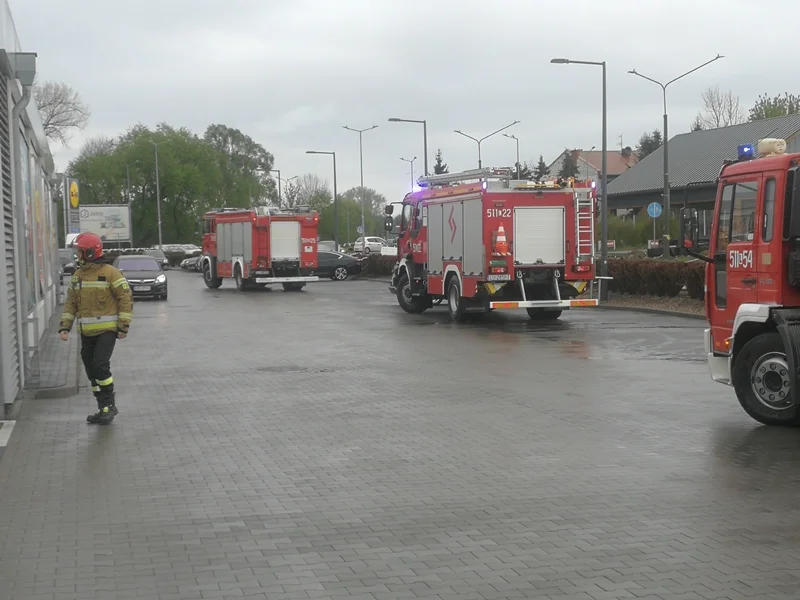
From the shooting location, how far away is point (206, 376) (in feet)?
49.4

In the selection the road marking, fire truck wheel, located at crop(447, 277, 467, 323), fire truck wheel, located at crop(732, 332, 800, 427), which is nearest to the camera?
the road marking

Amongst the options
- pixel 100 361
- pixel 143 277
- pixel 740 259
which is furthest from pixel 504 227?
pixel 143 277

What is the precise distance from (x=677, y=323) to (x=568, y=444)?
14.4 metres

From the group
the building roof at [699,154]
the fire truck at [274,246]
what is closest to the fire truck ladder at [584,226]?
the fire truck at [274,246]

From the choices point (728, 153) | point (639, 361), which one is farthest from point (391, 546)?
point (728, 153)

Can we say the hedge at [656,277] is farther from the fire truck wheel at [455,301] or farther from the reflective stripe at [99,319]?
the reflective stripe at [99,319]

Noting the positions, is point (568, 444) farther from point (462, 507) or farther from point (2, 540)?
point (2, 540)

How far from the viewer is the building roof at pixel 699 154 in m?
69.9

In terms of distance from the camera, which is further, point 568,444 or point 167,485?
point 568,444

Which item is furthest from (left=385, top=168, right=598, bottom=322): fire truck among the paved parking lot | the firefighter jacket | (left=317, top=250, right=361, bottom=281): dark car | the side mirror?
(left=317, top=250, right=361, bottom=281): dark car

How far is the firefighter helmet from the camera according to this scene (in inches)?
434

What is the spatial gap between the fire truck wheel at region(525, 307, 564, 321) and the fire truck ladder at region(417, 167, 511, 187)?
10.3 feet

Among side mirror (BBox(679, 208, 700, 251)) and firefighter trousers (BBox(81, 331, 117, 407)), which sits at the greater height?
side mirror (BBox(679, 208, 700, 251))

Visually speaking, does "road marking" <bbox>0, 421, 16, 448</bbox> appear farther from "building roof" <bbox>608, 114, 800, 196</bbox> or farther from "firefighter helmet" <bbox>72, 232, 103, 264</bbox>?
→ "building roof" <bbox>608, 114, 800, 196</bbox>
